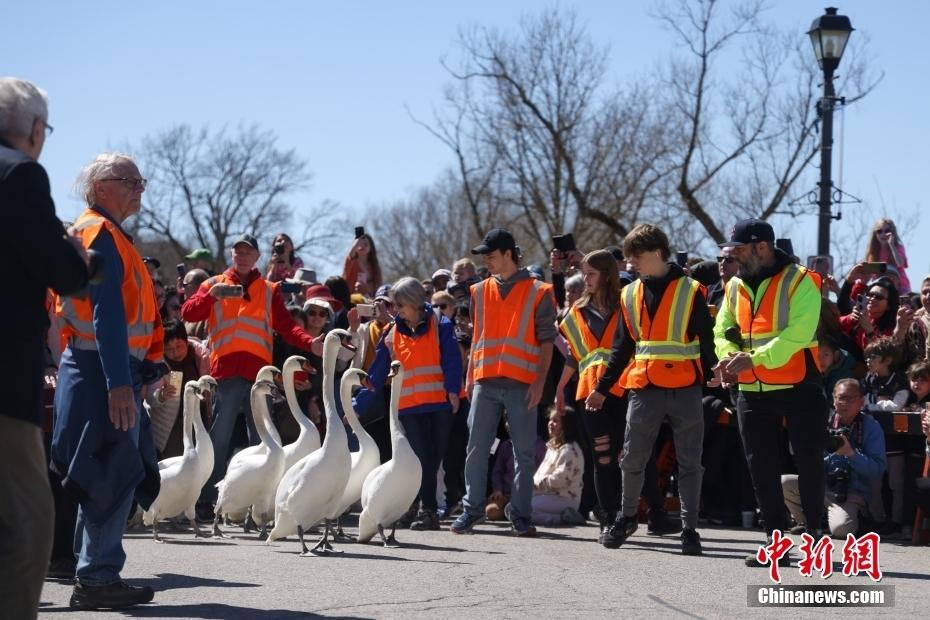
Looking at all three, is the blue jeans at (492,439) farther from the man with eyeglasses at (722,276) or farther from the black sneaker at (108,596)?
the black sneaker at (108,596)

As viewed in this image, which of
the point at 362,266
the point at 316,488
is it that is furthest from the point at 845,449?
the point at 362,266

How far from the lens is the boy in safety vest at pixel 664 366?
9.74 m

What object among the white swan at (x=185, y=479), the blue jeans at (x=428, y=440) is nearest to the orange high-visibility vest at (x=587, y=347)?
the blue jeans at (x=428, y=440)

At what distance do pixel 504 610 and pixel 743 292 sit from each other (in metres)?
3.14

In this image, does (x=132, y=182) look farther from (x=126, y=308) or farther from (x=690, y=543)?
(x=690, y=543)

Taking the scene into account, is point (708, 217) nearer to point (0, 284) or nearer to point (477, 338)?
point (477, 338)

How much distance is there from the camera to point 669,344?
9.75m

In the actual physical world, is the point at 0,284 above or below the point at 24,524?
above

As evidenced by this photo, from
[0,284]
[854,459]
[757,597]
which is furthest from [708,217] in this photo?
[0,284]

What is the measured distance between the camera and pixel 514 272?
37.0 feet

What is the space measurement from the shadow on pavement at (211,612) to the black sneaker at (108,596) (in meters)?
0.05

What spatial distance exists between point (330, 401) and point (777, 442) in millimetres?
3476

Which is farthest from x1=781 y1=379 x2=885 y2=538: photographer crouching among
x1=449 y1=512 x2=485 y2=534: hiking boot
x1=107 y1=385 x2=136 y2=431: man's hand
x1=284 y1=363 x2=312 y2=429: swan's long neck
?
x1=107 y1=385 x2=136 y2=431: man's hand

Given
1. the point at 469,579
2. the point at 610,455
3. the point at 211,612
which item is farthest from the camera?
the point at 610,455
